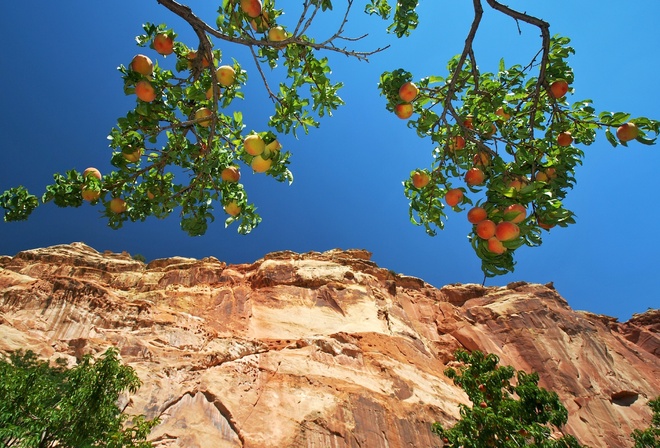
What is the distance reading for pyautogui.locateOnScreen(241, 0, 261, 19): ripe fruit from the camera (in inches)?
132

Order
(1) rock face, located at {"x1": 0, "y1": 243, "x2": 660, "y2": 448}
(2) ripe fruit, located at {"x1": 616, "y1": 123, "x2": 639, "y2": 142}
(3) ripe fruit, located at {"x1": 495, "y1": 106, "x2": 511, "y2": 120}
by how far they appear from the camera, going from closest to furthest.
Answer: (2) ripe fruit, located at {"x1": 616, "y1": 123, "x2": 639, "y2": 142} < (3) ripe fruit, located at {"x1": 495, "y1": 106, "x2": 511, "y2": 120} < (1) rock face, located at {"x1": 0, "y1": 243, "x2": 660, "y2": 448}

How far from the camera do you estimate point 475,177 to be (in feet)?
12.0

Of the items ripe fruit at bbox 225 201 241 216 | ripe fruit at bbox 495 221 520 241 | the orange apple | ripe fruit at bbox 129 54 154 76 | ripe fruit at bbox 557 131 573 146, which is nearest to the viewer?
ripe fruit at bbox 495 221 520 241

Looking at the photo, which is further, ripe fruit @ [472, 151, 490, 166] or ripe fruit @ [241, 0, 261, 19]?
ripe fruit @ [472, 151, 490, 166]

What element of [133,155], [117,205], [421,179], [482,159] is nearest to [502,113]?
[482,159]

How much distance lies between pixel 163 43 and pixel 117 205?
1.87 meters

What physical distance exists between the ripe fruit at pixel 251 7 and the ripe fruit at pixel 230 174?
1.62 meters

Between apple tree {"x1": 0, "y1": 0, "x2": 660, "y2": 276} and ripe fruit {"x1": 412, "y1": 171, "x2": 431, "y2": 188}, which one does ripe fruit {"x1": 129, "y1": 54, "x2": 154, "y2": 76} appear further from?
ripe fruit {"x1": 412, "y1": 171, "x2": 431, "y2": 188}

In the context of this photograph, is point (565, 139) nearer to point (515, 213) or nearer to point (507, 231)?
point (515, 213)

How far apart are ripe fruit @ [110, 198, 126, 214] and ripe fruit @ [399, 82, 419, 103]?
3.41m

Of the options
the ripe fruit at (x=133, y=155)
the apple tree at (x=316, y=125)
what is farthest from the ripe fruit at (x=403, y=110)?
the ripe fruit at (x=133, y=155)

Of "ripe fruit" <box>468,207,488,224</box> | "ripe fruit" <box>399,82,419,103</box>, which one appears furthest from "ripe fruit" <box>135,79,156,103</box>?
"ripe fruit" <box>468,207,488,224</box>

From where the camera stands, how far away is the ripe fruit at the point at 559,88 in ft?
11.9

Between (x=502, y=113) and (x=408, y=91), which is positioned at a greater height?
(x=502, y=113)
